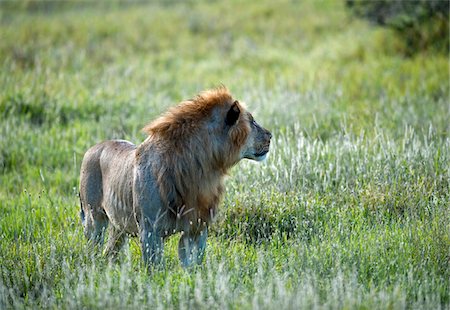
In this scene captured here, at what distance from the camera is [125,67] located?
16.4 meters

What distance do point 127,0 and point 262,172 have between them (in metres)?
25.0

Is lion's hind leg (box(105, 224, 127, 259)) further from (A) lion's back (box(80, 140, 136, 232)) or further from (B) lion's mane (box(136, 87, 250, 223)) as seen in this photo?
(B) lion's mane (box(136, 87, 250, 223))

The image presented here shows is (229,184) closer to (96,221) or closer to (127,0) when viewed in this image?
(96,221)

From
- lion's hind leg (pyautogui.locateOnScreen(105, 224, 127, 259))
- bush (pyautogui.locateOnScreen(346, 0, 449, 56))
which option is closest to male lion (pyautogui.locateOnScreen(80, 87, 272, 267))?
lion's hind leg (pyautogui.locateOnScreen(105, 224, 127, 259))

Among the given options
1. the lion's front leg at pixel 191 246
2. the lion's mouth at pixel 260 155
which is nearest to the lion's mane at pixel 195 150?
the lion's front leg at pixel 191 246

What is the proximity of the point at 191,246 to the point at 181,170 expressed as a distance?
585mm

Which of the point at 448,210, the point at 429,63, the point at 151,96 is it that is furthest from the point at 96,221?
the point at 429,63

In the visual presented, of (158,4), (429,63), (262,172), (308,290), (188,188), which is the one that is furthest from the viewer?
(158,4)

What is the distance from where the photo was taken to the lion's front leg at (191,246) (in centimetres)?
571

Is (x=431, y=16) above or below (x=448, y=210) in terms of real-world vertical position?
above

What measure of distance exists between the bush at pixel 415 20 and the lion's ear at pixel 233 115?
11.2 metres

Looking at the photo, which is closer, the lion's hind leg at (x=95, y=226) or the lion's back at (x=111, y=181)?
the lion's back at (x=111, y=181)

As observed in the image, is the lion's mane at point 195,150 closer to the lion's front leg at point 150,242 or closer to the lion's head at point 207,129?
the lion's head at point 207,129

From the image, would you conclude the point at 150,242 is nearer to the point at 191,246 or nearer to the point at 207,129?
the point at 191,246
